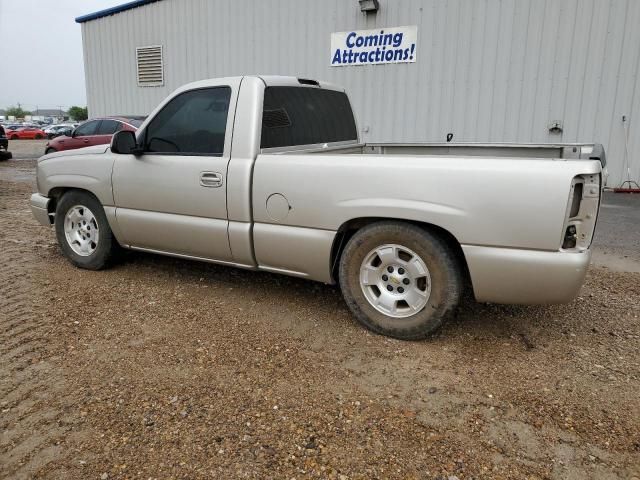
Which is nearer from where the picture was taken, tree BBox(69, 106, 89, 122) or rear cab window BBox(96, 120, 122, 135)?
rear cab window BBox(96, 120, 122, 135)

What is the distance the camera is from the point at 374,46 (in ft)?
36.8

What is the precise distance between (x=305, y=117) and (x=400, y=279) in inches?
70.2

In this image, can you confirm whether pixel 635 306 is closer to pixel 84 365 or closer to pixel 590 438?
pixel 590 438

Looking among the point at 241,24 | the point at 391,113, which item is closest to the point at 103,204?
the point at 391,113

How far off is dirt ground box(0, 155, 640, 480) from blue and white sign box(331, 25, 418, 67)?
786 centimetres

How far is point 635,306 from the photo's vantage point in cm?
415

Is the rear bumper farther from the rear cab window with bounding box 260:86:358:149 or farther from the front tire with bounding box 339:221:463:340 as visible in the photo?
the rear cab window with bounding box 260:86:358:149

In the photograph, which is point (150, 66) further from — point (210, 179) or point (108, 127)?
point (210, 179)

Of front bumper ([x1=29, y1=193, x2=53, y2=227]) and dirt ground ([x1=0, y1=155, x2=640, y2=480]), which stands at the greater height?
front bumper ([x1=29, y1=193, x2=53, y2=227])

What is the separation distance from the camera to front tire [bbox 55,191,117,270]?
15.7ft

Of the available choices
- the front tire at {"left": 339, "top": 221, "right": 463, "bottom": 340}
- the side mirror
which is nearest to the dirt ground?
the front tire at {"left": 339, "top": 221, "right": 463, "bottom": 340}

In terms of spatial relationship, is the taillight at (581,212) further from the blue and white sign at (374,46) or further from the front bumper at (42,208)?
the blue and white sign at (374,46)

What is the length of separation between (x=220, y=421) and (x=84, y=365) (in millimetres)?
1107

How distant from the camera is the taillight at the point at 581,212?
9.49 feet
